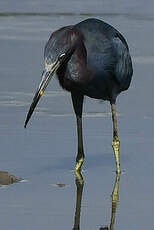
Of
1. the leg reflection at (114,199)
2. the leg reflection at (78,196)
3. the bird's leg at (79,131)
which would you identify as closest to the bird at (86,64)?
the bird's leg at (79,131)

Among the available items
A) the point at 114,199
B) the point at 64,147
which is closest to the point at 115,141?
the point at 64,147

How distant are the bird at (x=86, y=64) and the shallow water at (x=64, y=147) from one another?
0.32m

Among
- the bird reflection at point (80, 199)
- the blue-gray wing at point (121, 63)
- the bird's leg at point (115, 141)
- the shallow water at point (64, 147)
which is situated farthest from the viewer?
the blue-gray wing at point (121, 63)

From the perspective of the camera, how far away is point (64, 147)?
10.0 m

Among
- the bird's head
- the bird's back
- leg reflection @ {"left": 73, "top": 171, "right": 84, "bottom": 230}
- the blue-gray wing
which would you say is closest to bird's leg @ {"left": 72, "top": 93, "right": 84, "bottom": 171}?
leg reflection @ {"left": 73, "top": 171, "right": 84, "bottom": 230}

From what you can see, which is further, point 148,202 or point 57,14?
point 57,14

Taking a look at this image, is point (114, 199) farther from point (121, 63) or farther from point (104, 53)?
point (121, 63)

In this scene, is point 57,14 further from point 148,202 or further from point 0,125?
point 148,202

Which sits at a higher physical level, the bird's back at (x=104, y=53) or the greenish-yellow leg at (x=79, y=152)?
the bird's back at (x=104, y=53)

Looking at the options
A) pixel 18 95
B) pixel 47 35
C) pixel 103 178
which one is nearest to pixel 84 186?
pixel 103 178

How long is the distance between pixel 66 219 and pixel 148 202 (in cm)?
73

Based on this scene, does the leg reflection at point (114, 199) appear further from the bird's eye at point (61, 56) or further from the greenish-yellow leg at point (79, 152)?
the bird's eye at point (61, 56)

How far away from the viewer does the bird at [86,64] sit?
28.9 ft

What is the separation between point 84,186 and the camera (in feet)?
29.0
